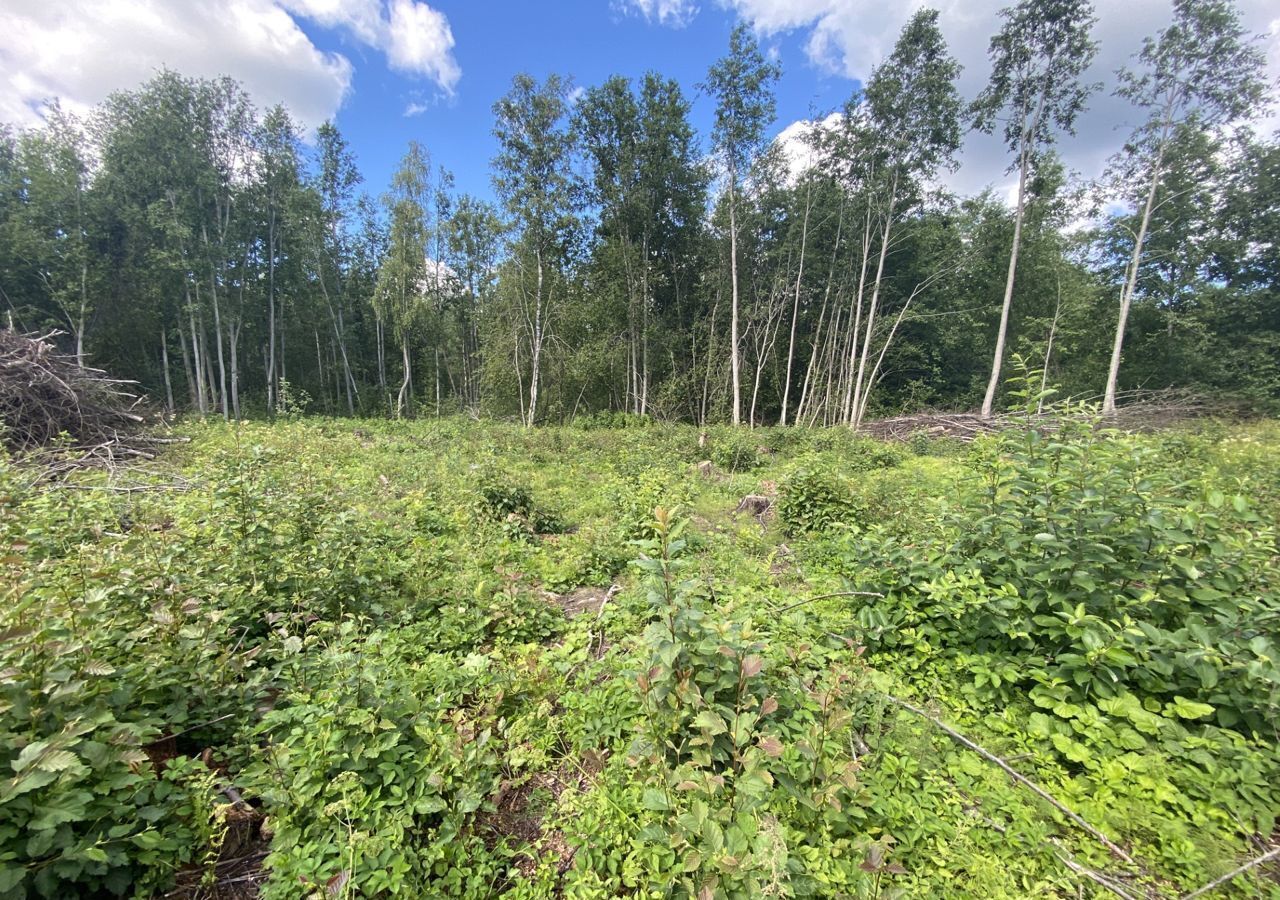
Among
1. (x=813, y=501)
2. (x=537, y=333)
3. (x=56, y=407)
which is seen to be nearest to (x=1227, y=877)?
(x=813, y=501)

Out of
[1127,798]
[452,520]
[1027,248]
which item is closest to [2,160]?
[452,520]

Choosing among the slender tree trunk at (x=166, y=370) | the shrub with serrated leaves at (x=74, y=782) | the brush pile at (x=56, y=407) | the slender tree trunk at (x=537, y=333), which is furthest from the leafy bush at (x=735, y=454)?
the slender tree trunk at (x=166, y=370)

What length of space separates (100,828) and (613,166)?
23.7 m

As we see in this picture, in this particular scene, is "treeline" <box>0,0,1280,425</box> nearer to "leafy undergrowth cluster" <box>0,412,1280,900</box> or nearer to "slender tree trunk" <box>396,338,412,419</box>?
"slender tree trunk" <box>396,338,412,419</box>

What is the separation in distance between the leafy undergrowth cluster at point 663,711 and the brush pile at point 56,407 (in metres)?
5.47

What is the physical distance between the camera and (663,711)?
2.07 meters

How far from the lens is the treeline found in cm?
1576

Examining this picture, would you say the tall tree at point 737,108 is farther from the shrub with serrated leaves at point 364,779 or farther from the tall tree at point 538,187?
the shrub with serrated leaves at point 364,779

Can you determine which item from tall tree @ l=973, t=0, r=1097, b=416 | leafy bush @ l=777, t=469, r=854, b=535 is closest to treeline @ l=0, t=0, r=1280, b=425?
tall tree @ l=973, t=0, r=1097, b=416

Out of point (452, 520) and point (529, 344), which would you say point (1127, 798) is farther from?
point (529, 344)

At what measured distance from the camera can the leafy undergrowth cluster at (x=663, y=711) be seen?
5.35 ft

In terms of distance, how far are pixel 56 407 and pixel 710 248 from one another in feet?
71.7

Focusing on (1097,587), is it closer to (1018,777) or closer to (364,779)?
(1018,777)

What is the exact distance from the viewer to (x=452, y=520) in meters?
5.92
